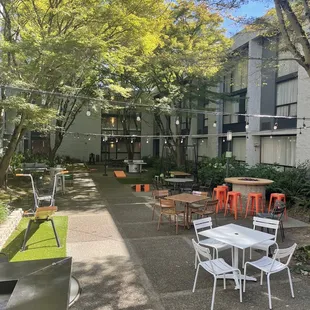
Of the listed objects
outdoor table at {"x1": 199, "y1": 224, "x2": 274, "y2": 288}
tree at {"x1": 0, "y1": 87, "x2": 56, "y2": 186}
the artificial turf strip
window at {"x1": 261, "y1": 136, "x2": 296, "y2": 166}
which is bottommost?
the artificial turf strip

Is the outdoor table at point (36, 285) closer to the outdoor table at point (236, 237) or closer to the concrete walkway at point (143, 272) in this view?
the concrete walkway at point (143, 272)

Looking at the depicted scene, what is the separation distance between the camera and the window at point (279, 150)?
12320 mm

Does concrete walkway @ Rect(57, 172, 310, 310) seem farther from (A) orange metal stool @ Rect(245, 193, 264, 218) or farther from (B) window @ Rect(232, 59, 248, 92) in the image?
(B) window @ Rect(232, 59, 248, 92)

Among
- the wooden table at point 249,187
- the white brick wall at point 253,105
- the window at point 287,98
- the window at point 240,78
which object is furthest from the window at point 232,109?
the wooden table at point 249,187

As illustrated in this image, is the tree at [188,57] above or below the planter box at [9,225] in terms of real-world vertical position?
above

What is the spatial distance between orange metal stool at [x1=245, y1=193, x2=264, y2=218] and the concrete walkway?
668 millimetres

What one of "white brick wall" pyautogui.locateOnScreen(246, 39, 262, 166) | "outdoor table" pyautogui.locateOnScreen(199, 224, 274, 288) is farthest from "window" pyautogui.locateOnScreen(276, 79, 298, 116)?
"outdoor table" pyautogui.locateOnScreen(199, 224, 274, 288)

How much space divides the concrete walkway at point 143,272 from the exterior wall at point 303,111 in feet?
16.6

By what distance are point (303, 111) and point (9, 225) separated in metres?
11.0

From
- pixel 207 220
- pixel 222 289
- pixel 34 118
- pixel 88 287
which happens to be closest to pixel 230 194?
pixel 207 220

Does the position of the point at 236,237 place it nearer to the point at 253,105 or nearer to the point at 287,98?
the point at 287,98

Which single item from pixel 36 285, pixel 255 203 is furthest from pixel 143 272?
pixel 255 203

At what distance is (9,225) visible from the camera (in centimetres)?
627

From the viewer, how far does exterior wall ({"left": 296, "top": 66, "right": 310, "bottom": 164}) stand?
10836 millimetres
